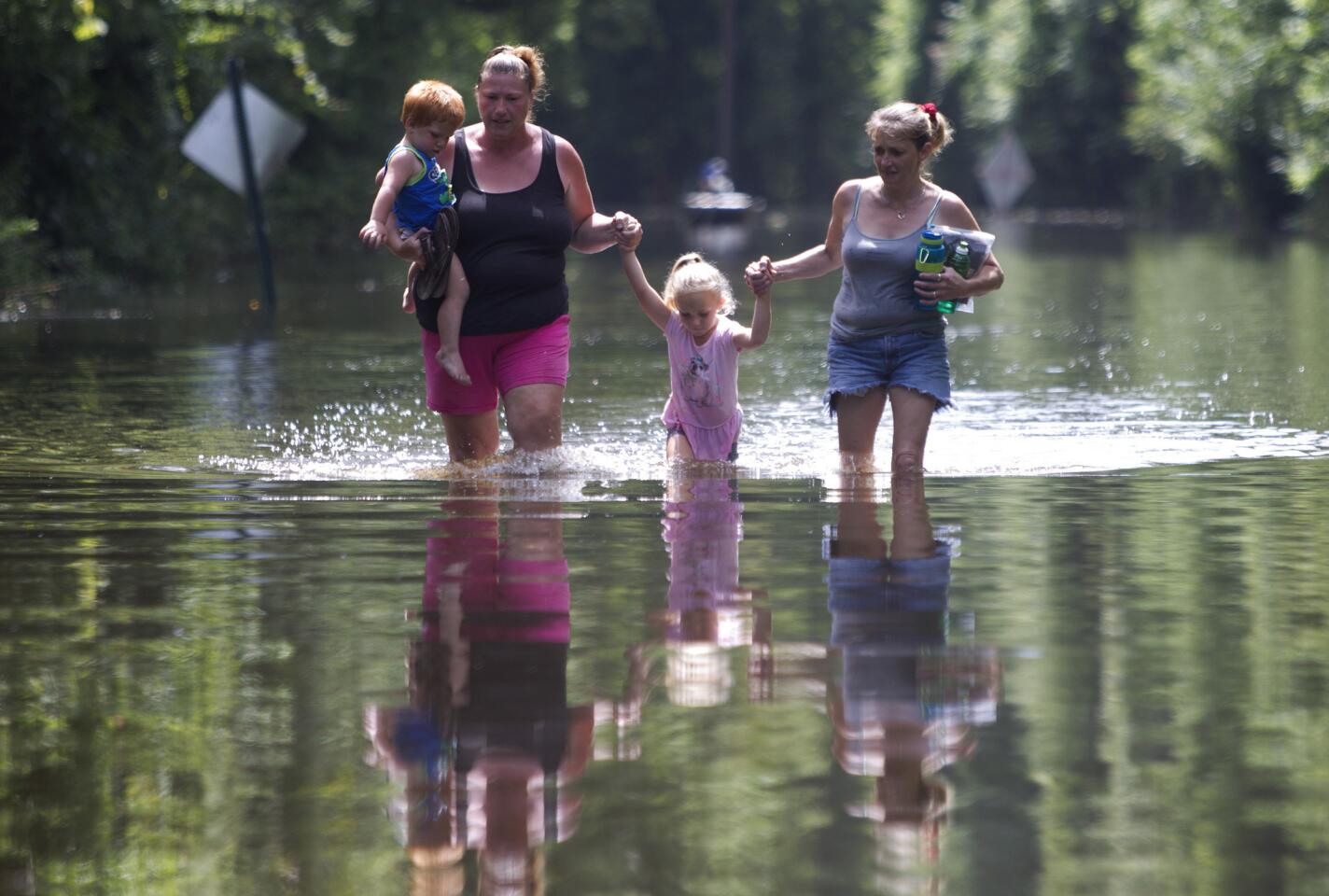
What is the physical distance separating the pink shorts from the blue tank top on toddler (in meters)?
0.53

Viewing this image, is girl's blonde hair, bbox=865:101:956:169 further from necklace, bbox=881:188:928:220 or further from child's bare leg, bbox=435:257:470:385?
child's bare leg, bbox=435:257:470:385

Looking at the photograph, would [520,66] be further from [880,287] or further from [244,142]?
[244,142]

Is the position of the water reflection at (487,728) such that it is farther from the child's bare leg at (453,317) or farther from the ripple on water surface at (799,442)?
the ripple on water surface at (799,442)

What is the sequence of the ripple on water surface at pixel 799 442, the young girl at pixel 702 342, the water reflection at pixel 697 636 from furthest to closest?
the ripple on water surface at pixel 799 442
the young girl at pixel 702 342
the water reflection at pixel 697 636

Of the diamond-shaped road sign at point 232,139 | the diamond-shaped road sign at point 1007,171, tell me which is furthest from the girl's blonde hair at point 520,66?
the diamond-shaped road sign at point 1007,171

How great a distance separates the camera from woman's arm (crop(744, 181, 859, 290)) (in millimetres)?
9289

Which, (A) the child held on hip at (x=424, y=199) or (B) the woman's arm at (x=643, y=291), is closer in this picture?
(A) the child held on hip at (x=424, y=199)

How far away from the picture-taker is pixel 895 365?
30.6ft

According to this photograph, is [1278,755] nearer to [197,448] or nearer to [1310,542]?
[1310,542]

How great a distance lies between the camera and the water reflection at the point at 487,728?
13.9ft

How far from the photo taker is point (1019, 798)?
176 inches

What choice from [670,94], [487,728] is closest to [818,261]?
[487,728]

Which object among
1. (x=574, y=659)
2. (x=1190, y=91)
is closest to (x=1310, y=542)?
(x=574, y=659)

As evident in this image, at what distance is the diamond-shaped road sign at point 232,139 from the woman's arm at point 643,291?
11508mm
